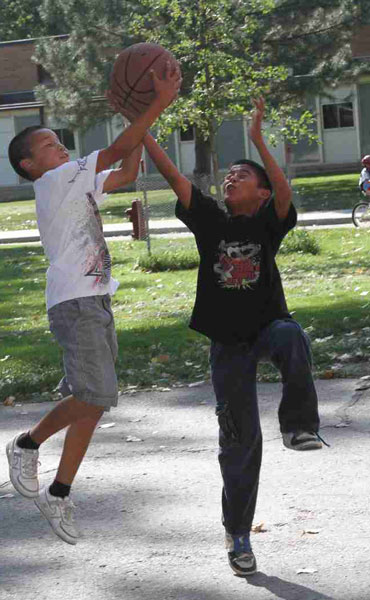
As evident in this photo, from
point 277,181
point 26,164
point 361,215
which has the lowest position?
point 361,215

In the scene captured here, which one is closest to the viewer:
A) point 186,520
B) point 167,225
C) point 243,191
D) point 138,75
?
point 243,191

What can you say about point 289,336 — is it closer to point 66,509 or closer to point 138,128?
point 138,128

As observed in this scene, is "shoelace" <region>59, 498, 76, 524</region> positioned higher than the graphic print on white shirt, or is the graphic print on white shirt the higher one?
the graphic print on white shirt

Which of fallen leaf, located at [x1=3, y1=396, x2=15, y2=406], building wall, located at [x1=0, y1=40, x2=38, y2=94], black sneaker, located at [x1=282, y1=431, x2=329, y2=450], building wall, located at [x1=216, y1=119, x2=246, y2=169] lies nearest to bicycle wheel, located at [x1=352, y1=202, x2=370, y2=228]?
fallen leaf, located at [x1=3, y1=396, x2=15, y2=406]

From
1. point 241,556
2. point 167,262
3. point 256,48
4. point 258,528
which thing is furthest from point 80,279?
point 256,48

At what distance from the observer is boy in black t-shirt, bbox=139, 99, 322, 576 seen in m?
4.67

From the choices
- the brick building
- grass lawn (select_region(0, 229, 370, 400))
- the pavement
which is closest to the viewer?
the pavement

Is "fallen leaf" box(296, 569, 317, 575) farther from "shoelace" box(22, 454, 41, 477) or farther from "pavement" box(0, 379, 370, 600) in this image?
"shoelace" box(22, 454, 41, 477)

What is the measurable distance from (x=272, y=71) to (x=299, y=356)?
12.2 m

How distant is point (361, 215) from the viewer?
71.3 ft

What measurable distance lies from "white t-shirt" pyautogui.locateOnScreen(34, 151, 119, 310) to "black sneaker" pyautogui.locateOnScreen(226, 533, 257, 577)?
1124 mm

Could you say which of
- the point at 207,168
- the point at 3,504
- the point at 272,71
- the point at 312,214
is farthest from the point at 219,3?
the point at 207,168

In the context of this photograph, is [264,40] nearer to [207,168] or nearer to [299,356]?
[207,168]

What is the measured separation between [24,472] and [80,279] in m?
0.88
